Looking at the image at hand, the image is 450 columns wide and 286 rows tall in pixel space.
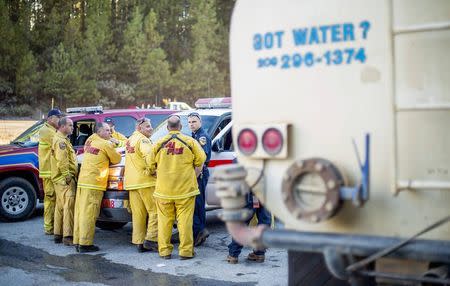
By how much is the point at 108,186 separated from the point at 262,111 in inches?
214

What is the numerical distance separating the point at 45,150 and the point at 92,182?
1.76 m

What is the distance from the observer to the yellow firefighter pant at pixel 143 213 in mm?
7992

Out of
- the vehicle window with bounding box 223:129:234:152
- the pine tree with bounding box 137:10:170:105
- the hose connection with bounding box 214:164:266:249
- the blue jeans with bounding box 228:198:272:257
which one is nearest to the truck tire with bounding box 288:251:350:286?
the hose connection with bounding box 214:164:266:249

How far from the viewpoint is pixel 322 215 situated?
300 centimetres

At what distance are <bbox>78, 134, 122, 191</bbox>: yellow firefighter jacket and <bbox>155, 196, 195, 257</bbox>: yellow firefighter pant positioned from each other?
3.47 ft

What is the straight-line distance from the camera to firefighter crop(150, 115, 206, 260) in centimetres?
741

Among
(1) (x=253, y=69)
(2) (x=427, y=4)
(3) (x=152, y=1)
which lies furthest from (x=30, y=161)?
(3) (x=152, y=1)

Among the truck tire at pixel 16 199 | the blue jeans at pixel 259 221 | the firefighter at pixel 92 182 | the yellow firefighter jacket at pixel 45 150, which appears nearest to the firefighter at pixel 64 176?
the firefighter at pixel 92 182

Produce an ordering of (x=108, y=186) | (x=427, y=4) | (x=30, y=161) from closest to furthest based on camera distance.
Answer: (x=427, y=4) < (x=108, y=186) < (x=30, y=161)

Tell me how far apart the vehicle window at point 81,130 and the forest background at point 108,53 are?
2511cm

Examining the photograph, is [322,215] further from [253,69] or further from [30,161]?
[30,161]

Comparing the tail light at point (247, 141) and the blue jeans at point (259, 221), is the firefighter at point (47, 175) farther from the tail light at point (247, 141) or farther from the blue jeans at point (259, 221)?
the tail light at point (247, 141)

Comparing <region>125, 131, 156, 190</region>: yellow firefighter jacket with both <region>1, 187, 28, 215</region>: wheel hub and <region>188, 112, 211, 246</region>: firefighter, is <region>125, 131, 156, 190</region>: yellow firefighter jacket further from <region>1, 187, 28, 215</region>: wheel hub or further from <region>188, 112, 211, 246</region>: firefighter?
<region>1, 187, 28, 215</region>: wheel hub

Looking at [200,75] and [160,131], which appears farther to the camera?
[200,75]
